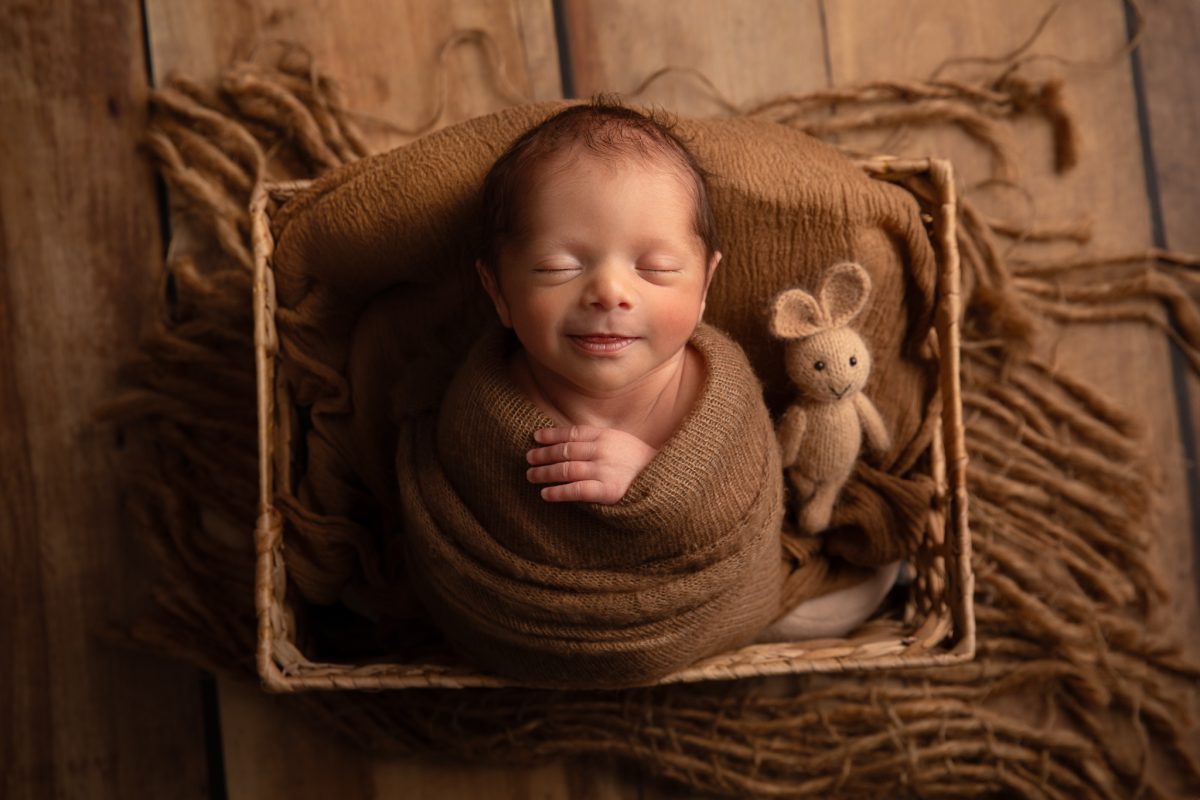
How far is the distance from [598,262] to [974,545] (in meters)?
0.72

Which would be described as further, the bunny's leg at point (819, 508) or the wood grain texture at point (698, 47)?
the wood grain texture at point (698, 47)

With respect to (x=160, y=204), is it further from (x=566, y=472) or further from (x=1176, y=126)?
(x=1176, y=126)

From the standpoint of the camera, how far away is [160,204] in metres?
1.38

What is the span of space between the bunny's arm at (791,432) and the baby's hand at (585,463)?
21cm

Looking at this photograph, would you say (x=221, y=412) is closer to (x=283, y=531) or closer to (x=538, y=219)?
(x=283, y=531)

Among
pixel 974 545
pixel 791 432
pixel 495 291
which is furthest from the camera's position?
pixel 974 545

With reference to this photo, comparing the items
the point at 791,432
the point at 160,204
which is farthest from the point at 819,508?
the point at 160,204

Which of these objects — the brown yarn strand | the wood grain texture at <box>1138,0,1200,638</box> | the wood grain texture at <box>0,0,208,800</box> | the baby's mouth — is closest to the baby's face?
the baby's mouth

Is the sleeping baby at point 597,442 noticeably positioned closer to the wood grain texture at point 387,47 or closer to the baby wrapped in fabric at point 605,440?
the baby wrapped in fabric at point 605,440

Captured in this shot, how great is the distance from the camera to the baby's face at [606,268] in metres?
Result: 0.89

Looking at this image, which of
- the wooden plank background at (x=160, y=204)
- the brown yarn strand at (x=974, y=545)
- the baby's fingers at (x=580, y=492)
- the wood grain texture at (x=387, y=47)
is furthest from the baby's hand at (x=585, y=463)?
the wood grain texture at (x=387, y=47)

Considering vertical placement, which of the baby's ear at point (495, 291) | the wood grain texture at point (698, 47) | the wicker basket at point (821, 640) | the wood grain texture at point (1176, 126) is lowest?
the wicker basket at point (821, 640)

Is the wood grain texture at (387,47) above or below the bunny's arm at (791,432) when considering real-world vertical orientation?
above

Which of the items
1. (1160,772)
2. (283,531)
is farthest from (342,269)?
(1160,772)
